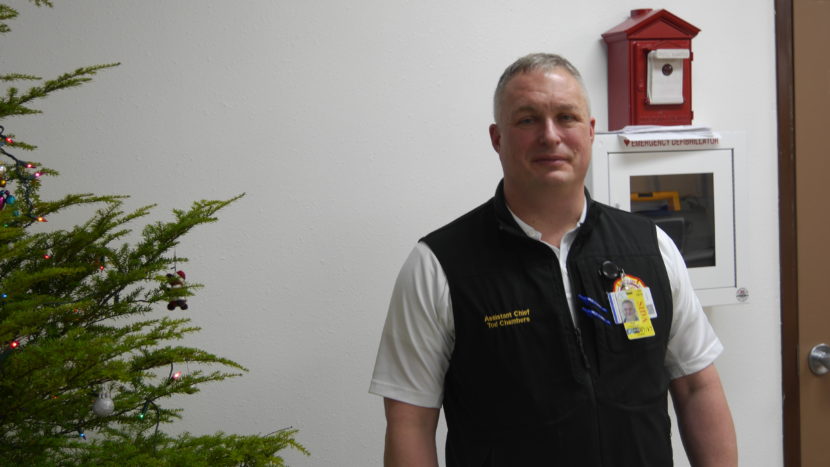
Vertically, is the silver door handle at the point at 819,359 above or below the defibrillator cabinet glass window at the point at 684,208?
below

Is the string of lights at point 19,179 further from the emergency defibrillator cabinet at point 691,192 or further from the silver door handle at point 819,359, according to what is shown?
the silver door handle at point 819,359

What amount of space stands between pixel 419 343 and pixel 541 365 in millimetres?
248

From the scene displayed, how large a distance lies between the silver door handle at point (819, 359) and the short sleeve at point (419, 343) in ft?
4.97

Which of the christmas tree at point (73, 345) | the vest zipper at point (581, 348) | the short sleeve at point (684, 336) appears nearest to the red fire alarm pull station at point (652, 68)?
the short sleeve at point (684, 336)

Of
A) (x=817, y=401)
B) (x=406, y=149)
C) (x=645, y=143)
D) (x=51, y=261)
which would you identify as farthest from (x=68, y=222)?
(x=817, y=401)

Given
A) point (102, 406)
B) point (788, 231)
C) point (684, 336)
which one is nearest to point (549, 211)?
point (684, 336)

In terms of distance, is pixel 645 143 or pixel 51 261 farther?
pixel 645 143

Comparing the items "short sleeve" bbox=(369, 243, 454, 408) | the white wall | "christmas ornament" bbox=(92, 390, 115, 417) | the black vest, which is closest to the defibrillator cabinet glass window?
the white wall

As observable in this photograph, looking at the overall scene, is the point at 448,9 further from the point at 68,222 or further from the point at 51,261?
the point at 51,261

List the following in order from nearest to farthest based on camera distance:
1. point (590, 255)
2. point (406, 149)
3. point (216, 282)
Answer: point (590, 255), point (216, 282), point (406, 149)

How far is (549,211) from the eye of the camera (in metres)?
1.61

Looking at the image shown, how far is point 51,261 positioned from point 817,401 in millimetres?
2342

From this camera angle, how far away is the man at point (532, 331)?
1.52 metres

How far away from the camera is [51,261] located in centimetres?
119
